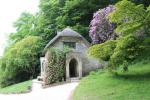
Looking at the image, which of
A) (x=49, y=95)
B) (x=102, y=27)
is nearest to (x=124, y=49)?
(x=49, y=95)

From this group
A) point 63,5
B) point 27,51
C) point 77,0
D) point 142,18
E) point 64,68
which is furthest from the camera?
point 63,5

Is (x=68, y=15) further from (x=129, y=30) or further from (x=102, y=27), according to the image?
(x=129, y=30)

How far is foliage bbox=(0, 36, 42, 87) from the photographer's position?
3831 centimetres

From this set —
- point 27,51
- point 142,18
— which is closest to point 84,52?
point 27,51

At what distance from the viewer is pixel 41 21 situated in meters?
43.6

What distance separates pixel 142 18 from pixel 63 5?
25.9m

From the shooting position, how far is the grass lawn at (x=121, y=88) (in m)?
16.7

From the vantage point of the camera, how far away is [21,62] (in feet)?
124

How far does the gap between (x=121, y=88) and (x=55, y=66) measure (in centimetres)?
1238

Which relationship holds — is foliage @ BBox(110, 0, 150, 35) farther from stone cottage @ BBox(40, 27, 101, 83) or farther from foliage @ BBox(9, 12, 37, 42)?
foliage @ BBox(9, 12, 37, 42)

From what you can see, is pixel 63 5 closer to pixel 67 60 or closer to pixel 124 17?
pixel 67 60

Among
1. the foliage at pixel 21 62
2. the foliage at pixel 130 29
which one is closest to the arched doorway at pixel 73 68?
the foliage at pixel 21 62

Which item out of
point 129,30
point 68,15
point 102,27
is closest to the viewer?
point 129,30

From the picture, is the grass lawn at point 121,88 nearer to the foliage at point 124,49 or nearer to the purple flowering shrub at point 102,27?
the foliage at point 124,49
